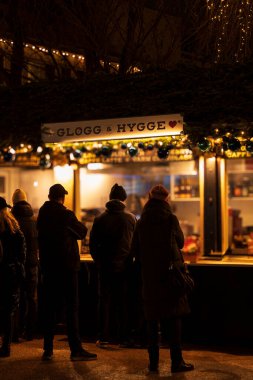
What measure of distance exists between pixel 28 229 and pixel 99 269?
1.15m

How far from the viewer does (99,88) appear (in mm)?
10844

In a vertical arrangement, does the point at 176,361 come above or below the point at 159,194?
below

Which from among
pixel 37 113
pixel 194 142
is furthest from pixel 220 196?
pixel 37 113

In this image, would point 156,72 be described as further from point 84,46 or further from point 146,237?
point 84,46

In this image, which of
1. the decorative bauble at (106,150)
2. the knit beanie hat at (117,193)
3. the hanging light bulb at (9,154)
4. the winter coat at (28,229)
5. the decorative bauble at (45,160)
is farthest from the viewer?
the decorative bauble at (45,160)

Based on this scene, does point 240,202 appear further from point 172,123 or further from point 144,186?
point 172,123

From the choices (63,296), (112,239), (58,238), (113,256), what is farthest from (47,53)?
(63,296)

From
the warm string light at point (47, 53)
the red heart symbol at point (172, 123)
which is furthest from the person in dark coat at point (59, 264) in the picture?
the warm string light at point (47, 53)

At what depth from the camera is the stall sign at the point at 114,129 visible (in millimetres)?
9875

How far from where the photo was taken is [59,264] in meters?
8.28

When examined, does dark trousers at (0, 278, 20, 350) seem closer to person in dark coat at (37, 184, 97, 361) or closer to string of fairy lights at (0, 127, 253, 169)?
person in dark coat at (37, 184, 97, 361)

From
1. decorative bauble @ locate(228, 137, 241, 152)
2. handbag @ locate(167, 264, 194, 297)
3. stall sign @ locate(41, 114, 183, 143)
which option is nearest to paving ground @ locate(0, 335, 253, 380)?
handbag @ locate(167, 264, 194, 297)

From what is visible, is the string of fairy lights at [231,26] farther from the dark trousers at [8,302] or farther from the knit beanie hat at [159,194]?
the dark trousers at [8,302]

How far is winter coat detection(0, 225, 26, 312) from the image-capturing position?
8.34 m
